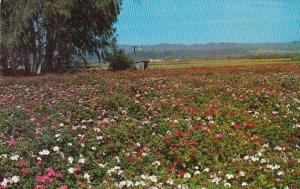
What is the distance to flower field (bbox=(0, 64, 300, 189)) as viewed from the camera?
641cm

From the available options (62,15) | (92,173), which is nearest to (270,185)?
(92,173)

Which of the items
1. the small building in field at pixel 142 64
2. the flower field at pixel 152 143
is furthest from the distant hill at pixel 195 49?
the flower field at pixel 152 143

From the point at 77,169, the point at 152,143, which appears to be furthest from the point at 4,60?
the point at 77,169

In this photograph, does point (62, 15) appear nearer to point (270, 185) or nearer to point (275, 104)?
point (275, 104)

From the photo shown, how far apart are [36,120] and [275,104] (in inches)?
166

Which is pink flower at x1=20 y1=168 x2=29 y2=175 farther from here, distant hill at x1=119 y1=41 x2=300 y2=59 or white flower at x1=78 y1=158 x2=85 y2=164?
distant hill at x1=119 y1=41 x2=300 y2=59

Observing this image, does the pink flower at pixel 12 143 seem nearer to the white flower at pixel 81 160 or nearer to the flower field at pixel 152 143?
the flower field at pixel 152 143

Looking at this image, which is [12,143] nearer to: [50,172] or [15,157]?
[15,157]

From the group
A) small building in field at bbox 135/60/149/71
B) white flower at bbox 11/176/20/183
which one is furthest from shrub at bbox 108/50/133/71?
white flower at bbox 11/176/20/183

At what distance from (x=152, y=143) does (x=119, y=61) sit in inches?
1042

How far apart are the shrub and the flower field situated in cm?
2235

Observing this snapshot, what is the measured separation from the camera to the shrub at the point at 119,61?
3412 centimetres

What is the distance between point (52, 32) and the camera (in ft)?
101

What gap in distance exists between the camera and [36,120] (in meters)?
9.13
